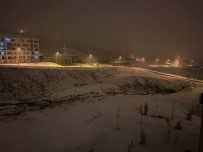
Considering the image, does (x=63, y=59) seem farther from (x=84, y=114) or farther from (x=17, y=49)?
(x=84, y=114)

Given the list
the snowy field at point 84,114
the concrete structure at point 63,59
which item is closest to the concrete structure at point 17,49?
the concrete structure at point 63,59

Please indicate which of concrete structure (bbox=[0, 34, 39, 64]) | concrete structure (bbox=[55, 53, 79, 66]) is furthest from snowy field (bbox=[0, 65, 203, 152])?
concrete structure (bbox=[55, 53, 79, 66])

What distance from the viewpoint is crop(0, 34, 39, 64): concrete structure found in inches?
Answer: 2172

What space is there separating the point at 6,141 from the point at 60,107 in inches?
411

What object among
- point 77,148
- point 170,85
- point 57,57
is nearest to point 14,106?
point 77,148

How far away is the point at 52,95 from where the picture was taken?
31750 millimetres

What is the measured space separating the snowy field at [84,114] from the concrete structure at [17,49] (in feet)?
72.7

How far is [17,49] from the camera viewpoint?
2298 inches

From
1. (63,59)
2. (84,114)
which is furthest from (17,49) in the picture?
(84,114)

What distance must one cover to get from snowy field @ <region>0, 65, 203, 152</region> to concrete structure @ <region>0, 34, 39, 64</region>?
2217 cm

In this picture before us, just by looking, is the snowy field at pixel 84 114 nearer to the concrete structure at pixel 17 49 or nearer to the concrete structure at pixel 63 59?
the concrete structure at pixel 17 49

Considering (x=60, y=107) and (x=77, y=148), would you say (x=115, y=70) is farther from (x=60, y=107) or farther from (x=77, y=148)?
(x=77, y=148)

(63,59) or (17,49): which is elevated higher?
(17,49)

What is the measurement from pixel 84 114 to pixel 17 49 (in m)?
48.4
